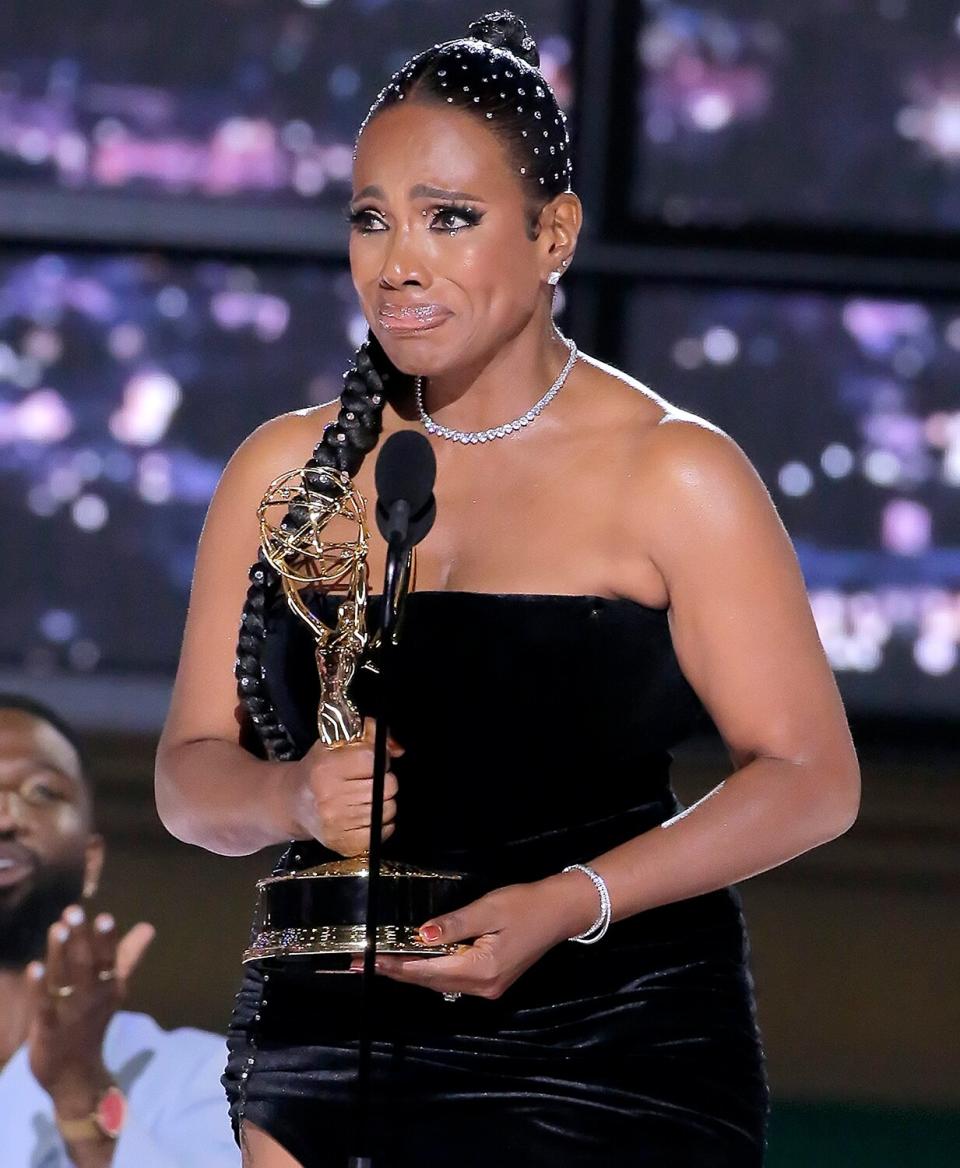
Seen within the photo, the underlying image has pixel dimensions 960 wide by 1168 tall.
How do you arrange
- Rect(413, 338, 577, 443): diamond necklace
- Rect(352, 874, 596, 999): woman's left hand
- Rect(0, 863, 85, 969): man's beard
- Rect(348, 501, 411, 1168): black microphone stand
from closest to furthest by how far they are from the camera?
1. Rect(348, 501, 411, 1168): black microphone stand
2. Rect(352, 874, 596, 999): woman's left hand
3. Rect(413, 338, 577, 443): diamond necklace
4. Rect(0, 863, 85, 969): man's beard

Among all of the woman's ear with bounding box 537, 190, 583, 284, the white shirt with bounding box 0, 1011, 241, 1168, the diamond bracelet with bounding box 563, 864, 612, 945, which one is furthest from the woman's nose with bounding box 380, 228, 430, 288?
the white shirt with bounding box 0, 1011, 241, 1168

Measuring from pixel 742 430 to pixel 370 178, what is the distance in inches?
80.0

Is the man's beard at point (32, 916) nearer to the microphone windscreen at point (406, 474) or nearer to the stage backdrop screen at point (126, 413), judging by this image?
the stage backdrop screen at point (126, 413)

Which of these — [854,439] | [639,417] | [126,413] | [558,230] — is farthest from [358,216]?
[854,439]

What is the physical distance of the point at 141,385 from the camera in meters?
3.64

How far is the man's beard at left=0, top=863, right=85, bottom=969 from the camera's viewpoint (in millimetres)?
2807

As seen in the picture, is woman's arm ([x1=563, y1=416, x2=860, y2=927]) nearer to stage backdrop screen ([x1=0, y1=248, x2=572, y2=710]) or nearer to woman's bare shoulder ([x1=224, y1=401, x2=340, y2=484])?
woman's bare shoulder ([x1=224, y1=401, x2=340, y2=484])

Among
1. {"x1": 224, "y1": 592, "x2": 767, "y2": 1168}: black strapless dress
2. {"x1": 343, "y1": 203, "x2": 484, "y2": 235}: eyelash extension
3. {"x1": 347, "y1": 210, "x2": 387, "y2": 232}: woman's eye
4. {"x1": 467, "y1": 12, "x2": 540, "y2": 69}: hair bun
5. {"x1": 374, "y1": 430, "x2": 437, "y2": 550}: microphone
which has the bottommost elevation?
{"x1": 224, "y1": 592, "x2": 767, "y2": 1168}: black strapless dress

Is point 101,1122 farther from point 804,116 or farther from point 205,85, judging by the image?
point 804,116

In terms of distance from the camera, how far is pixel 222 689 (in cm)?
189

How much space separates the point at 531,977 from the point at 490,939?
23cm

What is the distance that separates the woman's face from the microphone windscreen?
0.27 metres

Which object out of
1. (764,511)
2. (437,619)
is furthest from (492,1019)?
(764,511)

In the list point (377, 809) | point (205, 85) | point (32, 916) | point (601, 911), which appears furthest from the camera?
point (205, 85)
